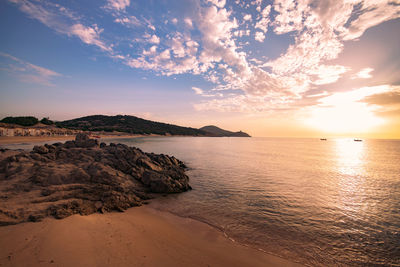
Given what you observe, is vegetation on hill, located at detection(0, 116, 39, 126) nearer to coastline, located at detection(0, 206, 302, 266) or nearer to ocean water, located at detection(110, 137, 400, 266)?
ocean water, located at detection(110, 137, 400, 266)

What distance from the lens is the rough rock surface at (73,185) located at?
7.08 meters

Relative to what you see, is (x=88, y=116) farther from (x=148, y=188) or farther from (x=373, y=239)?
(x=373, y=239)

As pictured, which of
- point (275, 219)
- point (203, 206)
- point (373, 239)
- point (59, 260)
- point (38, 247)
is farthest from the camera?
point (203, 206)

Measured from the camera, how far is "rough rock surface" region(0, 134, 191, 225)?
23.2 feet

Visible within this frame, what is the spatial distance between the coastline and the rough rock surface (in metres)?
0.85

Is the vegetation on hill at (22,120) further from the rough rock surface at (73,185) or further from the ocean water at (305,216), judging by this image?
the ocean water at (305,216)

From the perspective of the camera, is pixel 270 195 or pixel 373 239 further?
Answer: pixel 270 195

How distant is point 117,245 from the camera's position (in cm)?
548

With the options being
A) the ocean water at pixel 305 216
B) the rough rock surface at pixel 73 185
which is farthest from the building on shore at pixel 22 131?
the ocean water at pixel 305 216

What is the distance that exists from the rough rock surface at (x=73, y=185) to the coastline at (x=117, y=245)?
0.85 m

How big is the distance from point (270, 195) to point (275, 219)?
3977 mm

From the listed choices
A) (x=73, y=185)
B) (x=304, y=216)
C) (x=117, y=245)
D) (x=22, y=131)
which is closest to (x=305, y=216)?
(x=304, y=216)

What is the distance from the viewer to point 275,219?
29.7 feet

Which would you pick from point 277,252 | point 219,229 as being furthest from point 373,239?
point 219,229
